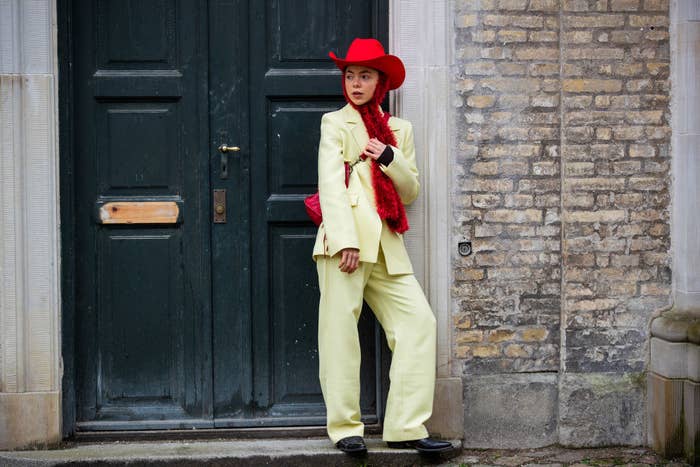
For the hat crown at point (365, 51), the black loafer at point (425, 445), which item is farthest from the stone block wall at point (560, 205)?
the hat crown at point (365, 51)

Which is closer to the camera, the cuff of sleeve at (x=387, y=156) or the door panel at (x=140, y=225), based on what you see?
the cuff of sleeve at (x=387, y=156)

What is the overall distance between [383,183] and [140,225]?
1.35m

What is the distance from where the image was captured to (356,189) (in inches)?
181

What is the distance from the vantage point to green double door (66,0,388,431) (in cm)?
502

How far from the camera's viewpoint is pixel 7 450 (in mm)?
4762

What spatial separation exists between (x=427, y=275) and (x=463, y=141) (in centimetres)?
73

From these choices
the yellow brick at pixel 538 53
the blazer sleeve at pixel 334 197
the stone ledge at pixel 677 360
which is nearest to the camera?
the blazer sleeve at pixel 334 197

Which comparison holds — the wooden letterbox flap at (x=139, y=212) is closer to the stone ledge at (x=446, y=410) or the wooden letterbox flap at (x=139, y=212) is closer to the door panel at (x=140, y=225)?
the door panel at (x=140, y=225)

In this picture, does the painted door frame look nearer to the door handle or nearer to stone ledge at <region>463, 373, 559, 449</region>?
stone ledge at <region>463, 373, 559, 449</region>

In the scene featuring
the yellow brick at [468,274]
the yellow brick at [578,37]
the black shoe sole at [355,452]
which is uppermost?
the yellow brick at [578,37]

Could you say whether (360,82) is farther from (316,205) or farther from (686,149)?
(686,149)

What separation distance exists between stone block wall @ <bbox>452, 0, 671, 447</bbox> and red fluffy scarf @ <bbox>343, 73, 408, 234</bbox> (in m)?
0.46

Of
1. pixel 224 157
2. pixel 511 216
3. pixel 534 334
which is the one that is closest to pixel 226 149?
pixel 224 157

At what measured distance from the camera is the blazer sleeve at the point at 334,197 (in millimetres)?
4441
